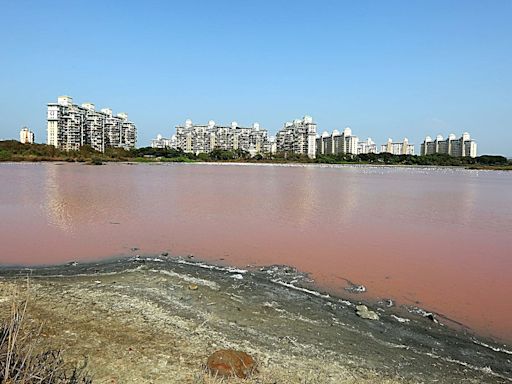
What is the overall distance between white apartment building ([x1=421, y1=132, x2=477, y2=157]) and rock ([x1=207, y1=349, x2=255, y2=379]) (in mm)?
132811

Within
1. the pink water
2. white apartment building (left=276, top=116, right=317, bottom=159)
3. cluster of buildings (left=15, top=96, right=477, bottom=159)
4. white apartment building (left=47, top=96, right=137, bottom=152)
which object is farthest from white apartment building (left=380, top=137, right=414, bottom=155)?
the pink water

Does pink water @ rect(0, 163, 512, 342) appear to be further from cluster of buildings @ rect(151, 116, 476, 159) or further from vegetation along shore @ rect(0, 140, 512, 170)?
cluster of buildings @ rect(151, 116, 476, 159)

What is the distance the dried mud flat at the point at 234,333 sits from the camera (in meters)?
4.00

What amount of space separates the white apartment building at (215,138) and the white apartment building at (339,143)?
2194 cm

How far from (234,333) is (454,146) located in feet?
448

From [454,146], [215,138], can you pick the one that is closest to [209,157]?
[215,138]

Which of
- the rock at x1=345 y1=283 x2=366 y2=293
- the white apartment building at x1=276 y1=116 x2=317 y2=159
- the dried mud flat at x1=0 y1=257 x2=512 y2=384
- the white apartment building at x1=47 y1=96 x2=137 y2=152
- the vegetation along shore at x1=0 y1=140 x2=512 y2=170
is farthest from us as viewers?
the white apartment building at x1=276 y1=116 x2=317 y2=159

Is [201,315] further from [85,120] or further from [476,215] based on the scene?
[85,120]

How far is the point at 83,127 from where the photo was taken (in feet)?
318

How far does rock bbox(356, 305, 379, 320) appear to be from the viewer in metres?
5.63

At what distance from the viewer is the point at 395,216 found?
611 inches

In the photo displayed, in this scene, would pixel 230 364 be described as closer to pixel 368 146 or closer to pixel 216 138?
pixel 216 138

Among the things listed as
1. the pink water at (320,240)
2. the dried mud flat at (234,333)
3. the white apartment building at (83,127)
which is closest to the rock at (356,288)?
the pink water at (320,240)

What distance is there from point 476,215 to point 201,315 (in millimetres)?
14511
